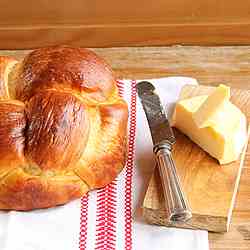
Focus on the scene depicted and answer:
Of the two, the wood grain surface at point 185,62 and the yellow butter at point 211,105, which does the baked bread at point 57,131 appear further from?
the wood grain surface at point 185,62

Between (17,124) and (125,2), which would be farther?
(125,2)

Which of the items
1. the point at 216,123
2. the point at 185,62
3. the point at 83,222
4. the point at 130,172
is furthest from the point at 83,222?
the point at 185,62

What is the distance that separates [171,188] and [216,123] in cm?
11

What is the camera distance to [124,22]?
125 cm

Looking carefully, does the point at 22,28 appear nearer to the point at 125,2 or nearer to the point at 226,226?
the point at 125,2

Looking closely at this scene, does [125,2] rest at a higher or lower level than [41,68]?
higher

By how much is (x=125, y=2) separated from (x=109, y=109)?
34 centimetres

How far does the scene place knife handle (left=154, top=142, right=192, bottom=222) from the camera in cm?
88

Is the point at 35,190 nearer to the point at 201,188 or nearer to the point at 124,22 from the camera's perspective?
the point at 201,188

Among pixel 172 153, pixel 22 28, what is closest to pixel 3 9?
pixel 22 28

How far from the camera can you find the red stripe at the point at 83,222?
90cm

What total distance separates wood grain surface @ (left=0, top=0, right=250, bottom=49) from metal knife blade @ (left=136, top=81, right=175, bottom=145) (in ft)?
0.77

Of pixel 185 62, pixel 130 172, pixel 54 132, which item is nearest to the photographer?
pixel 54 132

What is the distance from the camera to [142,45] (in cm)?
125
